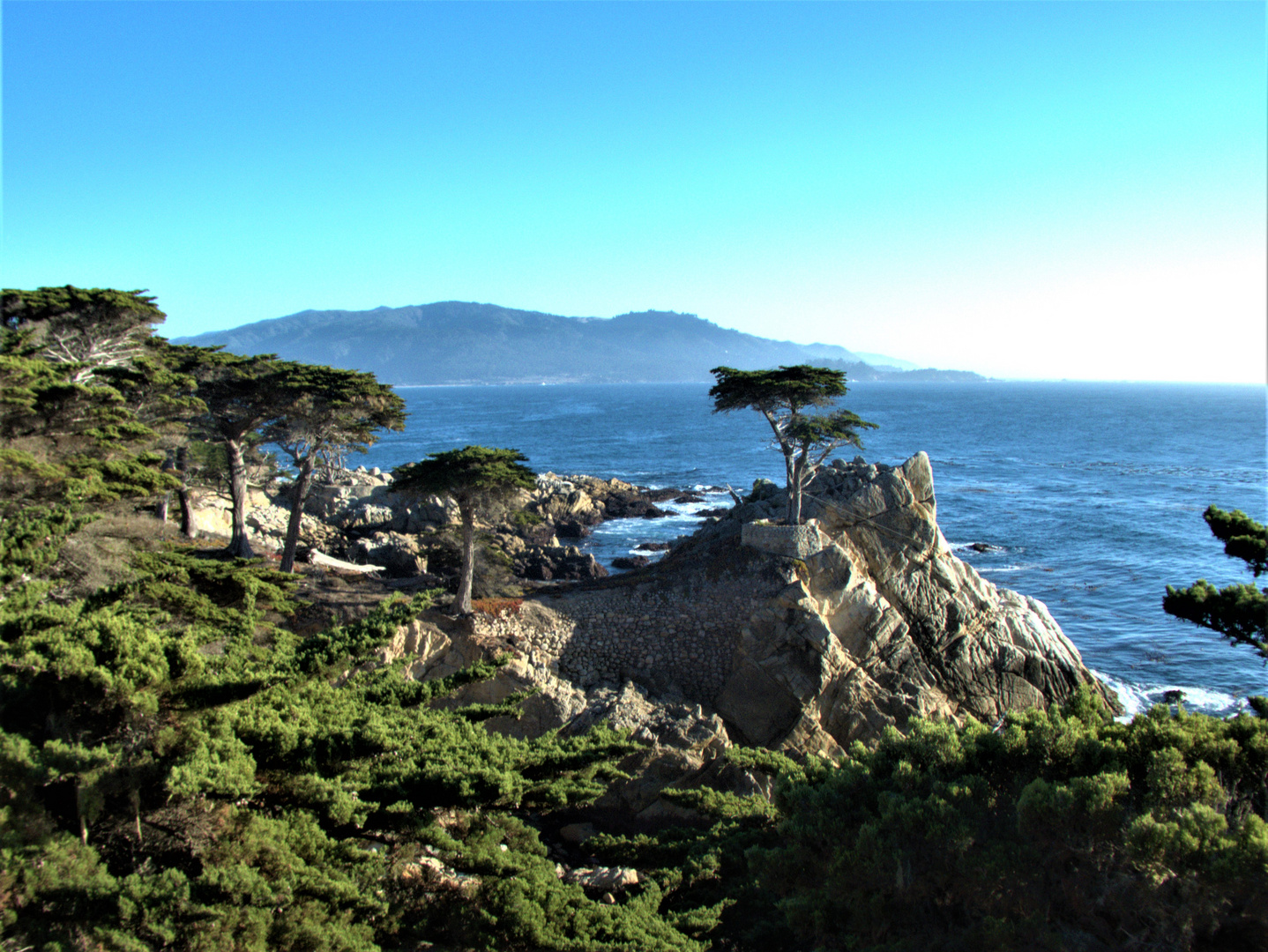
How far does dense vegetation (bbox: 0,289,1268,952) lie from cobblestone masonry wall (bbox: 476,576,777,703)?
7957mm

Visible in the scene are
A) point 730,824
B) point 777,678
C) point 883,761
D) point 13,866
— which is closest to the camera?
point 13,866

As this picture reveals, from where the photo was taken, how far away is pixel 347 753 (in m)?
7.21

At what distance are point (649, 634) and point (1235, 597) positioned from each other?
11562mm

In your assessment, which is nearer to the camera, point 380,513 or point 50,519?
point 50,519

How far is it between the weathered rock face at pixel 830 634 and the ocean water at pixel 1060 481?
6013mm

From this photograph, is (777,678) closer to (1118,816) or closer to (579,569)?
(1118,816)

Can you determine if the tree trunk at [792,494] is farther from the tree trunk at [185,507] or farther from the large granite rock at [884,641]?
the tree trunk at [185,507]

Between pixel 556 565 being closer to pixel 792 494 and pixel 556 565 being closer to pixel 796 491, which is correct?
pixel 792 494

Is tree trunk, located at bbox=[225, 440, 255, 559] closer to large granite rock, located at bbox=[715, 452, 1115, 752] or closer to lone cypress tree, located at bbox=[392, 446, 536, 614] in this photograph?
lone cypress tree, located at bbox=[392, 446, 536, 614]

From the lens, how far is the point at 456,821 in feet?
27.9

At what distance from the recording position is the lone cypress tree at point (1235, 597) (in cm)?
1100

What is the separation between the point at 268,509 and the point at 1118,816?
114ft

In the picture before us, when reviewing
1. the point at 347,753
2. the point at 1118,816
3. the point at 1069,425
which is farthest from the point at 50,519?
the point at 1069,425

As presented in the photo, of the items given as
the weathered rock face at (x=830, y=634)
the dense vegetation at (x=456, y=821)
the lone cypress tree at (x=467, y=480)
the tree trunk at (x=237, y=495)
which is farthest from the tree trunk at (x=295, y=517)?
the dense vegetation at (x=456, y=821)
